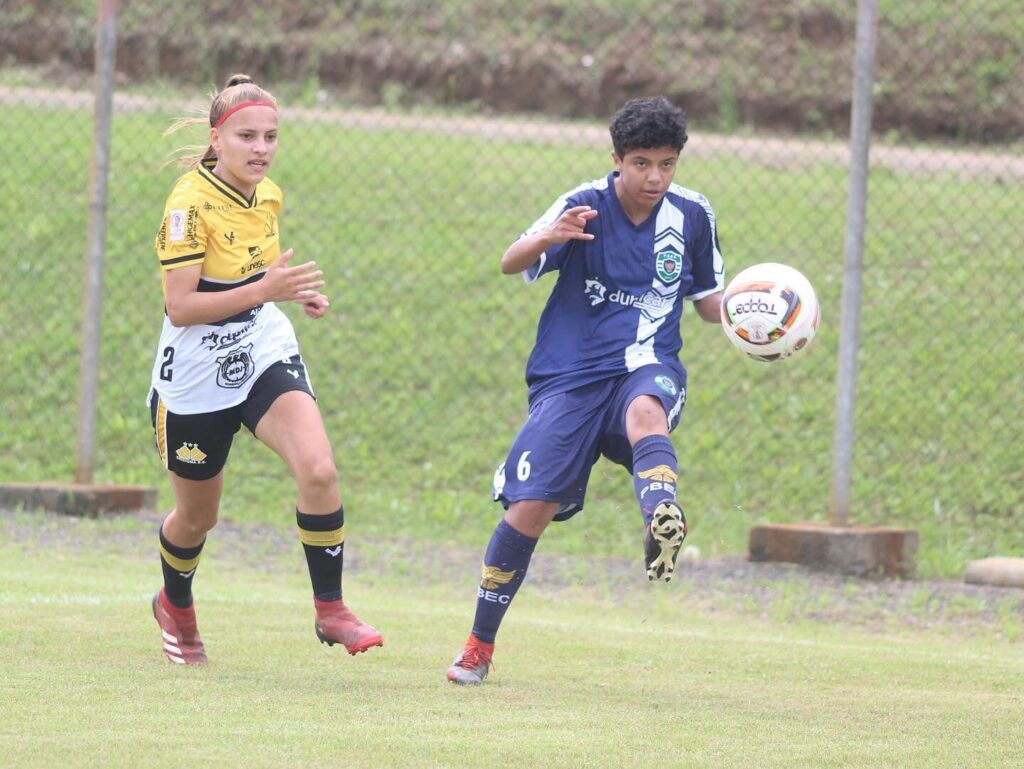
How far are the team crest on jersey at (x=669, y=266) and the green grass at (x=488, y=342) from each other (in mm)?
3687

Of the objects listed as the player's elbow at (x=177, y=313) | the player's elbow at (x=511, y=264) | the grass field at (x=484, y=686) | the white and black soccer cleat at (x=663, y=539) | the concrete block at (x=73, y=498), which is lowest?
the grass field at (x=484, y=686)

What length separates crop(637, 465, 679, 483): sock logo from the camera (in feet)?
16.4

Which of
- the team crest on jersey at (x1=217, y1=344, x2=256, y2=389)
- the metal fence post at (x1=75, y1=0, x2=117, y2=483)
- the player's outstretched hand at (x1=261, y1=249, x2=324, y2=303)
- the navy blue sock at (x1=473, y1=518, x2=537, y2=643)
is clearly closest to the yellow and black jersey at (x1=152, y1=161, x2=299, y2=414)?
the team crest on jersey at (x1=217, y1=344, x2=256, y2=389)

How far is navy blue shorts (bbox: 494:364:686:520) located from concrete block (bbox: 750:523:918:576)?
3.10 meters

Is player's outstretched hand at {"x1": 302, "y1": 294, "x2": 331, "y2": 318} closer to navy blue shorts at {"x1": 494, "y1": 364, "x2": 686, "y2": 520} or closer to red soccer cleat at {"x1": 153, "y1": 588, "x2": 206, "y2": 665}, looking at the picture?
navy blue shorts at {"x1": 494, "y1": 364, "x2": 686, "y2": 520}

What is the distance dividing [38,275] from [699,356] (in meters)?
5.29

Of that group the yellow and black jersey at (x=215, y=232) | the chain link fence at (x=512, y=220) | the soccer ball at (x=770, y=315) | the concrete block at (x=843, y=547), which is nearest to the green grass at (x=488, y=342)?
the chain link fence at (x=512, y=220)

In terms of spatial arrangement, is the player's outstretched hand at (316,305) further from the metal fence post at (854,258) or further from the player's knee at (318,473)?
the metal fence post at (854,258)

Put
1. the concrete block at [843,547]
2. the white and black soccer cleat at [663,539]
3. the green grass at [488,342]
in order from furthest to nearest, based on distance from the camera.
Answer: the green grass at [488,342] → the concrete block at [843,547] → the white and black soccer cleat at [663,539]

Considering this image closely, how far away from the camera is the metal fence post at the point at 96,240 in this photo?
898 centimetres

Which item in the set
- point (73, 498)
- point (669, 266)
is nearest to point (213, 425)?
point (669, 266)

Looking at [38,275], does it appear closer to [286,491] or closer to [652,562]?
[286,491]

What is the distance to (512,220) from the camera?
12828 millimetres

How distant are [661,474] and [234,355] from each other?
153cm
